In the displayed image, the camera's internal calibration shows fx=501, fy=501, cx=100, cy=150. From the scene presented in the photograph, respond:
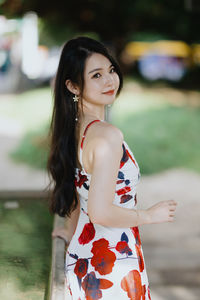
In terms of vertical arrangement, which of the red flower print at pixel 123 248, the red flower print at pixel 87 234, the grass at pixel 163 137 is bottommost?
the red flower print at pixel 123 248

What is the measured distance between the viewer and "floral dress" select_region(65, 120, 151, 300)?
1.67m

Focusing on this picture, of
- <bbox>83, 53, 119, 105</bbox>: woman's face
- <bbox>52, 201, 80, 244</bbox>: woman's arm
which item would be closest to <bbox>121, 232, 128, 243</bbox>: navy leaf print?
<bbox>52, 201, 80, 244</bbox>: woman's arm

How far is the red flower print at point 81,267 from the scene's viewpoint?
1.73 m

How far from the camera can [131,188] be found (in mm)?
1725

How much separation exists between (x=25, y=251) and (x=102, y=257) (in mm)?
1174

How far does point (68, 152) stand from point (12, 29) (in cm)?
1640

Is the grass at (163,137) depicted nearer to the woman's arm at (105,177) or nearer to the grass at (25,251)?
the grass at (25,251)

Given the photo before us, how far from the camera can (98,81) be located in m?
1.71

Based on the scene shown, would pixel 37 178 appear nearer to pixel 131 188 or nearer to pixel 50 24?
pixel 50 24

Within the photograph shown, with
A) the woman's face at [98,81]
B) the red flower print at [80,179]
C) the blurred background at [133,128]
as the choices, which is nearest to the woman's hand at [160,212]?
the red flower print at [80,179]

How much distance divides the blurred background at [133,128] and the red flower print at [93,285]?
2.15ft

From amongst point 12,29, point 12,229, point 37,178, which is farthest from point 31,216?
point 12,29

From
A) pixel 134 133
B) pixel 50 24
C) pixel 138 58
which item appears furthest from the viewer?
pixel 138 58

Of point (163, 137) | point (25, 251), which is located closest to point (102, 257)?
point (25, 251)
